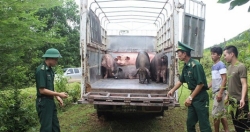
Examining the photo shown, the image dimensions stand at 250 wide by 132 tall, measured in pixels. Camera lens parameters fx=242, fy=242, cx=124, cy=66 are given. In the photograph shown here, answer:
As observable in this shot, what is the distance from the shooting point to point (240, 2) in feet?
4.78

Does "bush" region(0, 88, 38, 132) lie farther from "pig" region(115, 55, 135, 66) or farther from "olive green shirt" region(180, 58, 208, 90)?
"olive green shirt" region(180, 58, 208, 90)

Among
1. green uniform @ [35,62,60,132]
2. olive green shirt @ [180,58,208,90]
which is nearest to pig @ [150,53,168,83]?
olive green shirt @ [180,58,208,90]

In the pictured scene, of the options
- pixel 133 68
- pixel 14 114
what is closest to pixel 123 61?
pixel 133 68

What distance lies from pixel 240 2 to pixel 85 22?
11.3 feet

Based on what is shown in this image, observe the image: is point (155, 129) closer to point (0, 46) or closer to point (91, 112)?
point (91, 112)

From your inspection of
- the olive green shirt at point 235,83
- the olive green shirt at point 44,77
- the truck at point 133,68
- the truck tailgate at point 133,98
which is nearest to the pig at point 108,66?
the truck at point 133,68

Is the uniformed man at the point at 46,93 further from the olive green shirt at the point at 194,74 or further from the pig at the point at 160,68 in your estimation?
the pig at the point at 160,68

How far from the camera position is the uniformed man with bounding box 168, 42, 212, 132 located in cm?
353

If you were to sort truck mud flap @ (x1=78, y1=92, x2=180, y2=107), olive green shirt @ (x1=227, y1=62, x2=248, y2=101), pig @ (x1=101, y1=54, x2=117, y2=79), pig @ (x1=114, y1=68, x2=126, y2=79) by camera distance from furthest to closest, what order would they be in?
pig @ (x1=114, y1=68, x2=126, y2=79)
pig @ (x1=101, y1=54, x2=117, y2=79)
truck mud flap @ (x1=78, y1=92, x2=180, y2=107)
olive green shirt @ (x1=227, y1=62, x2=248, y2=101)

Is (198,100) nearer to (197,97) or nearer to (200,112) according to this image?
(197,97)

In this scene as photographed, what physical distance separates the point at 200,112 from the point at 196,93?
0.29 metres

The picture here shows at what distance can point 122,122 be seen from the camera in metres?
5.88

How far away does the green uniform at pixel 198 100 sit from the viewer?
3533mm

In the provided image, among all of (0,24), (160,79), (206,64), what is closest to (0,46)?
(0,24)
